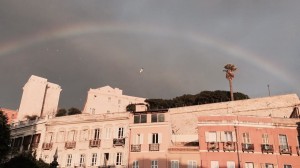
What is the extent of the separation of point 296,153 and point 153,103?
68.4m

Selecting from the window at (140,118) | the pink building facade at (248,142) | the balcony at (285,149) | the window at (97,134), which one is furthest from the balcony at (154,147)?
the balcony at (285,149)

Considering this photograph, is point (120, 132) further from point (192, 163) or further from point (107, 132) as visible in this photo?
point (192, 163)

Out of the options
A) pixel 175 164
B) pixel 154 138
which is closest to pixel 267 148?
pixel 175 164

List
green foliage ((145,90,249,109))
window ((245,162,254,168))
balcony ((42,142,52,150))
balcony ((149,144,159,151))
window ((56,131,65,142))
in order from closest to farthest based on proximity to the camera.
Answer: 1. window ((245,162,254,168))
2. balcony ((149,144,159,151))
3. balcony ((42,142,52,150))
4. window ((56,131,65,142))
5. green foliage ((145,90,249,109))

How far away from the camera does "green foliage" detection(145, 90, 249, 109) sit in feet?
341

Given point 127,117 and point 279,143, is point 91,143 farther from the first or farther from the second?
point 279,143

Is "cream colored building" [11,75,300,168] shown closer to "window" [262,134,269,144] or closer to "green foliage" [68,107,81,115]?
"window" [262,134,269,144]

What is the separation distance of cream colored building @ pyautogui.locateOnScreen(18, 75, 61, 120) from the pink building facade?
86.7 metres

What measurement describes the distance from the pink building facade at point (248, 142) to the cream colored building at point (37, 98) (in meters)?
86.7

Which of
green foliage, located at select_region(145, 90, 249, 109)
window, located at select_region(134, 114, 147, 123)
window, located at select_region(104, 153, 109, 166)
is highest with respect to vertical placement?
green foliage, located at select_region(145, 90, 249, 109)

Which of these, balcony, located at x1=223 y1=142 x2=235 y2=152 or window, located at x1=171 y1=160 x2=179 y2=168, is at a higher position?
balcony, located at x1=223 y1=142 x2=235 y2=152

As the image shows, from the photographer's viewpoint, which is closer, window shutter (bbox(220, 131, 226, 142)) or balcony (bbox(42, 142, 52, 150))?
window shutter (bbox(220, 131, 226, 142))

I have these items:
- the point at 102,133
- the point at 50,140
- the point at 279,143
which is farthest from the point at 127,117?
the point at 279,143

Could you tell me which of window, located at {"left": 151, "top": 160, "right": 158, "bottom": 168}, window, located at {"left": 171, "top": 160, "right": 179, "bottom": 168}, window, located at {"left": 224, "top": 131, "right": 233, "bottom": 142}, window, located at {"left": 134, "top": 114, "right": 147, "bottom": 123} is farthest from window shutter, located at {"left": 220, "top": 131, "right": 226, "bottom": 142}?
window, located at {"left": 134, "top": 114, "right": 147, "bottom": 123}
